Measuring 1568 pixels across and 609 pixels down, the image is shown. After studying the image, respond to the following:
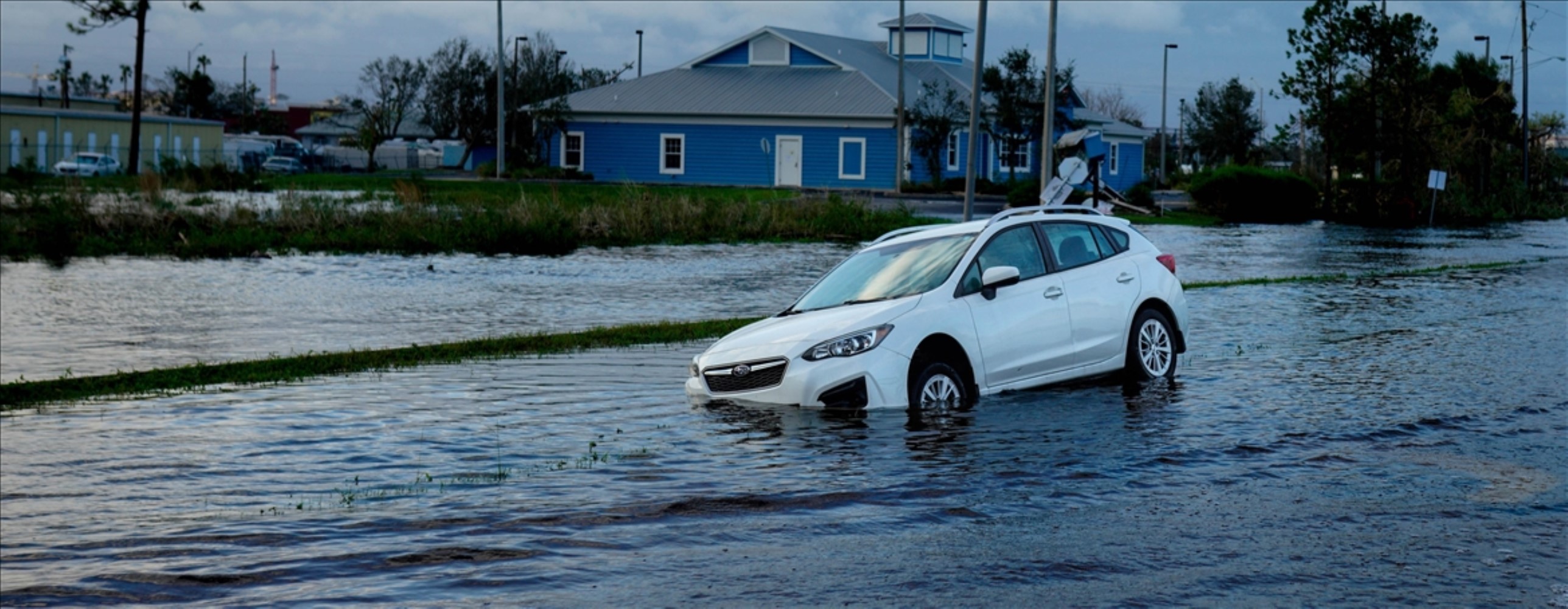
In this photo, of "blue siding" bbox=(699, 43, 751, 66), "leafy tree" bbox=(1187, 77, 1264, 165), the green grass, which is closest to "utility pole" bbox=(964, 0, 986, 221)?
the green grass

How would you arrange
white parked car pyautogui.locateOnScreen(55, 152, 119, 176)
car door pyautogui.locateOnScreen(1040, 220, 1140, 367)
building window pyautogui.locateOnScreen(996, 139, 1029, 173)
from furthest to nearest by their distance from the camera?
1. white parked car pyautogui.locateOnScreen(55, 152, 119, 176)
2. building window pyautogui.locateOnScreen(996, 139, 1029, 173)
3. car door pyautogui.locateOnScreen(1040, 220, 1140, 367)

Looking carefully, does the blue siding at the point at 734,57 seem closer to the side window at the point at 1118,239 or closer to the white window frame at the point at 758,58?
the white window frame at the point at 758,58

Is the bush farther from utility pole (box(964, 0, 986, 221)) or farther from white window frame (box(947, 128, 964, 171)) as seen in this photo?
utility pole (box(964, 0, 986, 221))

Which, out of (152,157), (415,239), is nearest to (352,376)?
(415,239)

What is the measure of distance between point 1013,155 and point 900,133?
6.83 meters

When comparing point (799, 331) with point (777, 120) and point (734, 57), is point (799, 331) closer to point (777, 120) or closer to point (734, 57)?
point (777, 120)

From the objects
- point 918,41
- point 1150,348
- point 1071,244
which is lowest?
point 1150,348

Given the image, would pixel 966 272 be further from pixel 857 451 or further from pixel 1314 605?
pixel 1314 605

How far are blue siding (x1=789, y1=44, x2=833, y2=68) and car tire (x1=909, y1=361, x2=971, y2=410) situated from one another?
5974 cm

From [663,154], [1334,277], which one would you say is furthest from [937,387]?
[663,154]

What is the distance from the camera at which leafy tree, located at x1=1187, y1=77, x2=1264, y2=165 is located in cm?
9912

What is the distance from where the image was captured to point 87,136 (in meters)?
78.5

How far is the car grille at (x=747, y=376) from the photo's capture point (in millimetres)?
12258

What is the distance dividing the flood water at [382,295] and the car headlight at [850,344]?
6.75 m
